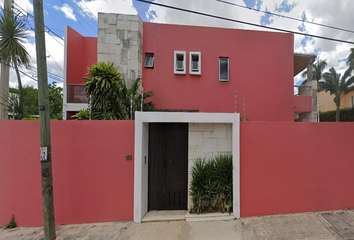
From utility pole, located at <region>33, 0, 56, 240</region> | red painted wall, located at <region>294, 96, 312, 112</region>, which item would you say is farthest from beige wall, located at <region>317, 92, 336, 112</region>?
utility pole, located at <region>33, 0, 56, 240</region>

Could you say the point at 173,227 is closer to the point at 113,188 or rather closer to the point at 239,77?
the point at 113,188

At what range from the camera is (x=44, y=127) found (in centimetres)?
322

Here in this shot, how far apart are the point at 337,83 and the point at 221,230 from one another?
1852 centimetres

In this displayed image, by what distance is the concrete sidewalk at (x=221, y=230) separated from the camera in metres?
3.22

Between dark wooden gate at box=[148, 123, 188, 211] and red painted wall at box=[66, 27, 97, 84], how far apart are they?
20.0ft

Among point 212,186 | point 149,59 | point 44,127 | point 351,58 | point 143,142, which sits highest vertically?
point 351,58

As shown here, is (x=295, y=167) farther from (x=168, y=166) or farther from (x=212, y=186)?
(x=168, y=166)

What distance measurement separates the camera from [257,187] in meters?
3.90

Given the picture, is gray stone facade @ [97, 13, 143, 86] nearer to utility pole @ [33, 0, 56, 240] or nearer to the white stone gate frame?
utility pole @ [33, 0, 56, 240]

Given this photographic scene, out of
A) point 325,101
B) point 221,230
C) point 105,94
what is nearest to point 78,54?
point 105,94

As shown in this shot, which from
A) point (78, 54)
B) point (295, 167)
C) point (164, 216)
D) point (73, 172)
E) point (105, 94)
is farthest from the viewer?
point (78, 54)

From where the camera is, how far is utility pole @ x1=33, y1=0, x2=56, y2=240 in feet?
10.5

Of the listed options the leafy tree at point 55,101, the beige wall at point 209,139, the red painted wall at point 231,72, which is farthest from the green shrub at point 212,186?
the leafy tree at point 55,101

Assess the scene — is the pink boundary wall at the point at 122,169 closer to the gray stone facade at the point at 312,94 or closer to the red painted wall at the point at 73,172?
the red painted wall at the point at 73,172
